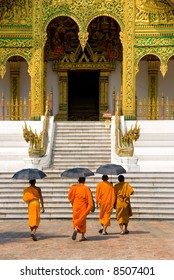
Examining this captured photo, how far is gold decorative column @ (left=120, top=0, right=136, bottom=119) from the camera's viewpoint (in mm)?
20516

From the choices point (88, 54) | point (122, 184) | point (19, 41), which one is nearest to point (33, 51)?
point (19, 41)

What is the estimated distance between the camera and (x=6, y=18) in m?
20.7

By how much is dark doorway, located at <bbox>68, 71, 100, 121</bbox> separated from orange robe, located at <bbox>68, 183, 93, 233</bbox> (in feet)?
46.0

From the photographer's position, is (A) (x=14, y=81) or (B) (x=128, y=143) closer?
(B) (x=128, y=143)

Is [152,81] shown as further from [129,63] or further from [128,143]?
[128,143]

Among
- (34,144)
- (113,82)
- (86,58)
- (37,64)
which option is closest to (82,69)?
(86,58)

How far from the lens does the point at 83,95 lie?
24281 mm

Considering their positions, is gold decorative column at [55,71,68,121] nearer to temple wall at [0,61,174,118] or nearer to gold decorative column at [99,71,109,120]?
temple wall at [0,61,174,118]

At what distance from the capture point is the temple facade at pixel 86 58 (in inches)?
808

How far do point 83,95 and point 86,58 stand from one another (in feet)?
5.91

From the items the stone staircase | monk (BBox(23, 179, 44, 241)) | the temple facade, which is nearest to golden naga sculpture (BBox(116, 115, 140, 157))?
the stone staircase
